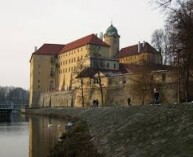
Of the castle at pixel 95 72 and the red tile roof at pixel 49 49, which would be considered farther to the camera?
the red tile roof at pixel 49 49

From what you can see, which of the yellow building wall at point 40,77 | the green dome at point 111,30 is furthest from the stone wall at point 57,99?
the green dome at point 111,30

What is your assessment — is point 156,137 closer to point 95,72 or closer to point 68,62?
point 95,72

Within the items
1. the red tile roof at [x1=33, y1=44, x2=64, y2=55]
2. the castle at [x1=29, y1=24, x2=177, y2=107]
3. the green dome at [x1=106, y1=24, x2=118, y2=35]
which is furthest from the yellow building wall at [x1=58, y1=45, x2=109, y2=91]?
the green dome at [x1=106, y1=24, x2=118, y2=35]

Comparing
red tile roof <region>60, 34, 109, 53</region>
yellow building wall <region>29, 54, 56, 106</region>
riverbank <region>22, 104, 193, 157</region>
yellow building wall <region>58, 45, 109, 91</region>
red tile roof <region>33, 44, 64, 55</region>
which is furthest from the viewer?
red tile roof <region>33, 44, 64, 55</region>

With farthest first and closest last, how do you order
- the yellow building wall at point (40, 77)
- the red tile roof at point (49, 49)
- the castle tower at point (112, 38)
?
the red tile roof at point (49, 49)
the yellow building wall at point (40, 77)
the castle tower at point (112, 38)

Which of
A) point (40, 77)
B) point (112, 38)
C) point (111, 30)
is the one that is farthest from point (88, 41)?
point (40, 77)

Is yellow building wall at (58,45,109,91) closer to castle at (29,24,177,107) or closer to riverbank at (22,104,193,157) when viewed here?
castle at (29,24,177,107)

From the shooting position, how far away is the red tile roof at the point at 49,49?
388 ft

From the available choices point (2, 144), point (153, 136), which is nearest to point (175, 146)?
point (153, 136)

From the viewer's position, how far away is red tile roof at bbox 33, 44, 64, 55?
118412 mm

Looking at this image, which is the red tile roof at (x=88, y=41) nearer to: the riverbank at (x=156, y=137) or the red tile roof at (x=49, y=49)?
the red tile roof at (x=49, y=49)

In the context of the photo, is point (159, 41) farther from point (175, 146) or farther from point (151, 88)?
point (175, 146)

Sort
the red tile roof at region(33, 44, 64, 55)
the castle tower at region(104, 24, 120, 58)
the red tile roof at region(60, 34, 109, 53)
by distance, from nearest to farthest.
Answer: the red tile roof at region(60, 34, 109, 53) < the castle tower at region(104, 24, 120, 58) < the red tile roof at region(33, 44, 64, 55)

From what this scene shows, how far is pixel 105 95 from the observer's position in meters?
62.8
